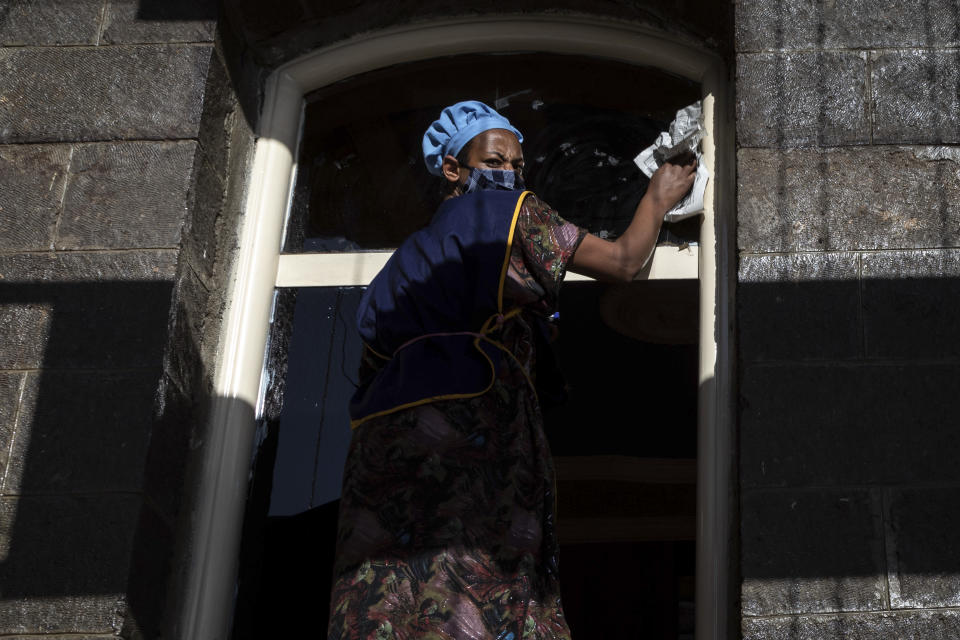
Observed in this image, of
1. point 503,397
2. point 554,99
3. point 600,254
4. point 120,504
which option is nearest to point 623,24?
point 554,99

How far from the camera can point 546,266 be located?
3020 millimetres

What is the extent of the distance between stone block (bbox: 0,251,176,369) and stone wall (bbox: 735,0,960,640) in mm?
1411

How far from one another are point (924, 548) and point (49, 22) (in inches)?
104

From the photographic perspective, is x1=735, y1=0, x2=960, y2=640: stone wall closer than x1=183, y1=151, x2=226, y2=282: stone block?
Yes

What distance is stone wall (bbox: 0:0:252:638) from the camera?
2973 mm

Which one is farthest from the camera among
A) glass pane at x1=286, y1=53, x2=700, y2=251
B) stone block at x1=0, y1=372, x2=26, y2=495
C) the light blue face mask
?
glass pane at x1=286, y1=53, x2=700, y2=251

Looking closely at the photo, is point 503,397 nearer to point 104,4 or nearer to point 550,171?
point 550,171

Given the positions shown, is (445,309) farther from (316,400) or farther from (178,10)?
(178,10)

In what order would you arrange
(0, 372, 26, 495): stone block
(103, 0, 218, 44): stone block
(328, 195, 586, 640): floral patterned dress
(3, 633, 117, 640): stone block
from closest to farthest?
(328, 195, 586, 640): floral patterned dress < (3, 633, 117, 640): stone block < (0, 372, 26, 495): stone block < (103, 0, 218, 44): stone block

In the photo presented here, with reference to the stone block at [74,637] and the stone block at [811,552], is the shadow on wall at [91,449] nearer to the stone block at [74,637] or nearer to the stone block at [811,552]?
the stone block at [74,637]

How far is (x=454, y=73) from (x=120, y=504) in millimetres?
1682

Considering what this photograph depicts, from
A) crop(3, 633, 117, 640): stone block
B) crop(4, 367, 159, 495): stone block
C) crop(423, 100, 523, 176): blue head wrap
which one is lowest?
crop(3, 633, 117, 640): stone block

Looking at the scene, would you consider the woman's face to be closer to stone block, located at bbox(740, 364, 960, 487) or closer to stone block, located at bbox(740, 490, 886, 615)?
stone block, located at bbox(740, 364, 960, 487)

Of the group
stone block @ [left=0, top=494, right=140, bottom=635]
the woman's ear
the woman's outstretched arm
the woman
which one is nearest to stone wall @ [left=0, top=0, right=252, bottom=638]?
stone block @ [left=0, top=494, right=140, bottom=635]
